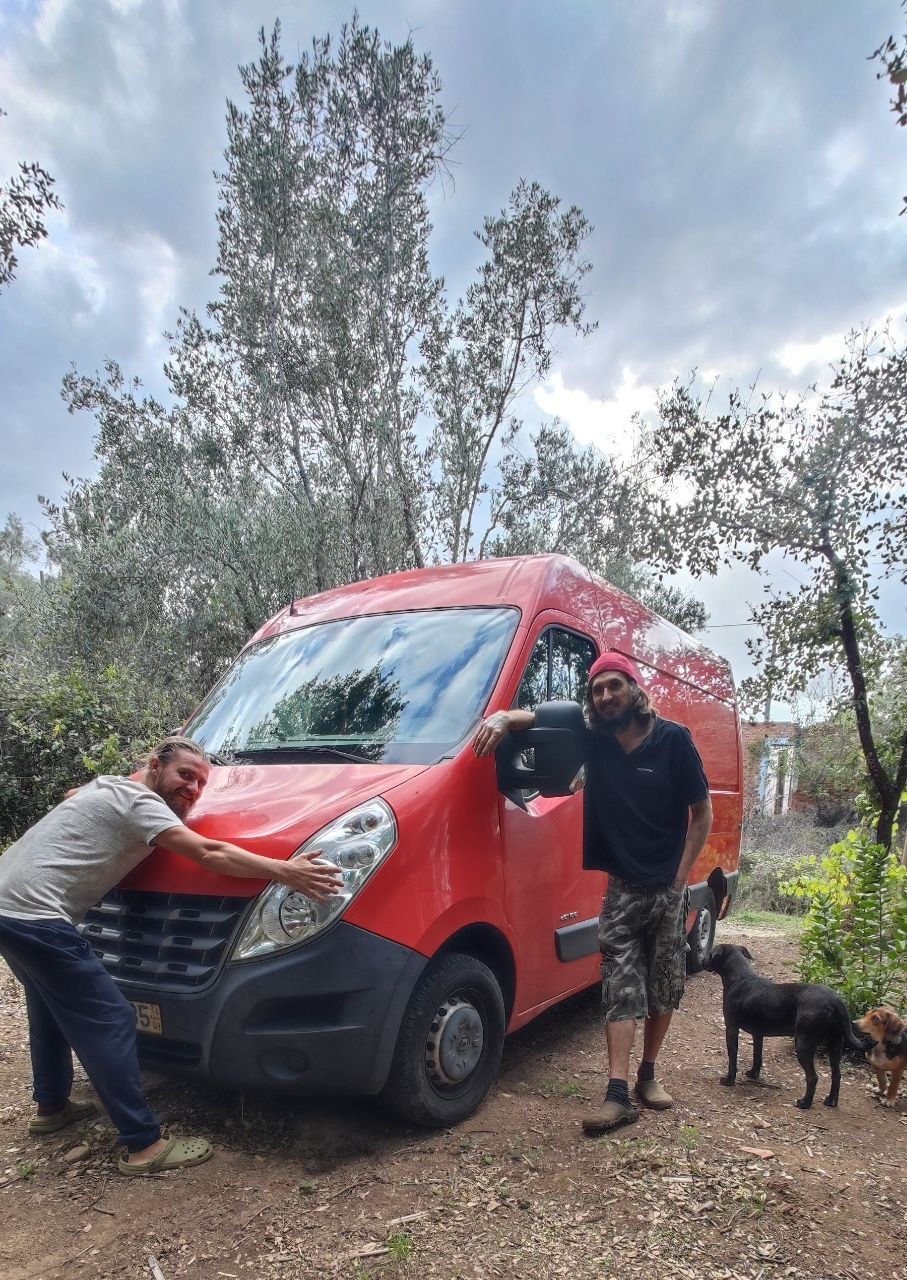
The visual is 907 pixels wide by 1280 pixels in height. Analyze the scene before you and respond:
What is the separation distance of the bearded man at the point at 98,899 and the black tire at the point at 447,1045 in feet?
2.14

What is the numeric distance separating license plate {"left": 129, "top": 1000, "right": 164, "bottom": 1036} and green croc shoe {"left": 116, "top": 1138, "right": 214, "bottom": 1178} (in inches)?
16.8

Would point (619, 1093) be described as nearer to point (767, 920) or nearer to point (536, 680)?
point (536, 680)

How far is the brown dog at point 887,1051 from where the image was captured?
12.6 ft

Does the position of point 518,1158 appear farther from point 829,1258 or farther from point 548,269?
point 548,269

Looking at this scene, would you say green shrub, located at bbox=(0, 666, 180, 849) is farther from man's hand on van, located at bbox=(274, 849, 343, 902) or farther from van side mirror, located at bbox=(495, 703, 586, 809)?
man's hand on van, located at bbox=(274, 849, 343, 902)

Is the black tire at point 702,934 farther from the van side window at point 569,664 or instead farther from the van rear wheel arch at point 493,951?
the van rear wheel arch at point 493,951

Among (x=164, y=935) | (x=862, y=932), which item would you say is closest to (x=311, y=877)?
(x=164, y=935)

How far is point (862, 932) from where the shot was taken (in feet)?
15.3

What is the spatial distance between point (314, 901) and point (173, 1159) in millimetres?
1073

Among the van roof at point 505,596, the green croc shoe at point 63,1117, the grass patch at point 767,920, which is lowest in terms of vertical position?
the grass patch at point 767,920

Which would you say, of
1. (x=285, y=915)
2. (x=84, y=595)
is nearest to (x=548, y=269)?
(x=84, y=595)

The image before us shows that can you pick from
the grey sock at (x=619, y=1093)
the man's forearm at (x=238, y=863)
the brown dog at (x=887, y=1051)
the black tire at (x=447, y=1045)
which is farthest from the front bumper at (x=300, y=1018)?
the brown dog at (x=887, y=1051)

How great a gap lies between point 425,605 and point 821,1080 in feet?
10.4

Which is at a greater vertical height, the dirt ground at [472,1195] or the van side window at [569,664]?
the van side window at [569,664]
